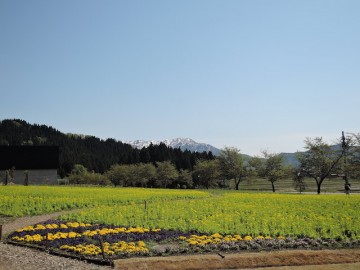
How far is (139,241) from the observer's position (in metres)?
16.7

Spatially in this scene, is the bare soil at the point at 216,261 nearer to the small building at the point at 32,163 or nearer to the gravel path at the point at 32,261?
the gravel path at the point at 32,261

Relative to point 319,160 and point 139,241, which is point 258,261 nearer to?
point 139,241

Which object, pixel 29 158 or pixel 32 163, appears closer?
pixel 32 163

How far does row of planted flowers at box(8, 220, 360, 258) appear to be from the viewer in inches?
599

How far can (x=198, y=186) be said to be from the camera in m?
98.9

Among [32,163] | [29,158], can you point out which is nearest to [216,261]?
[32,163]

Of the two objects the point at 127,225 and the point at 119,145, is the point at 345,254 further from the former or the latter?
the point at 119,145

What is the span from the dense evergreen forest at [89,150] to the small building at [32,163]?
4352cm

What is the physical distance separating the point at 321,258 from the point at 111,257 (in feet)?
28.6

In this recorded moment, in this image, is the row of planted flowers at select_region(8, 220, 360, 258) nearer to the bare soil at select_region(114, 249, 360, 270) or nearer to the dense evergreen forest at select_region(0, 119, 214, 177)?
the bare soil at select_region(114, 249, 360, 270)

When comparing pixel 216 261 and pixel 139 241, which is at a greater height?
pixel 139 241

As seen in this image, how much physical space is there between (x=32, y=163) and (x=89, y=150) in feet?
310

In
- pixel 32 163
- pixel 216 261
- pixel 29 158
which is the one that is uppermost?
pixel 29 158

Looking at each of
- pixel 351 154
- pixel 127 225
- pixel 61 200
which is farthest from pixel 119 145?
pixel 127 225
